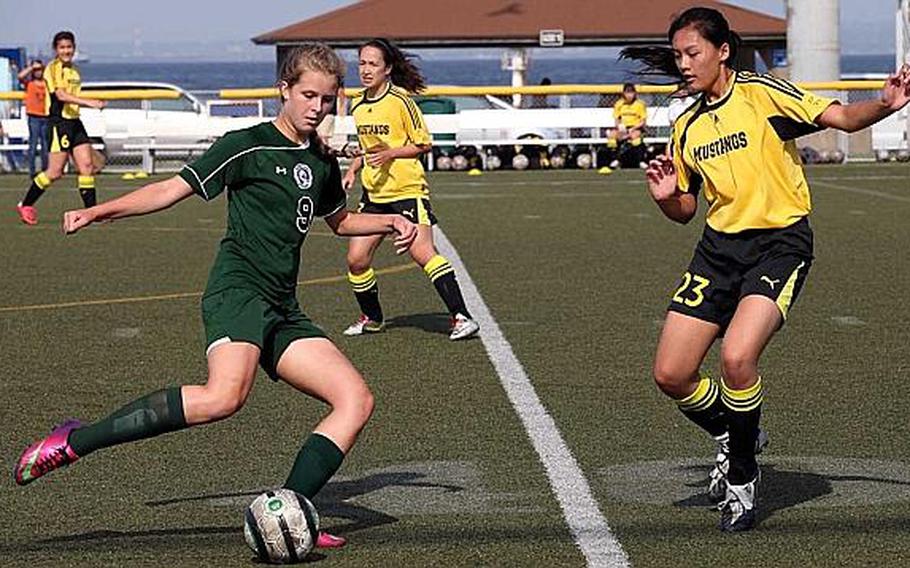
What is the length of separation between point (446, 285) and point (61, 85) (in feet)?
33.4

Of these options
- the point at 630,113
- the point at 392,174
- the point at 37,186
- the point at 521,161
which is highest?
the point at 392,174

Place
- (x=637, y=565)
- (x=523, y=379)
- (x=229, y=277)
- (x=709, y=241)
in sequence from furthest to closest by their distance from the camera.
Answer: (x=523, y=379), (x=709, y=241), (x=229, y=277), (x=637, y=565)

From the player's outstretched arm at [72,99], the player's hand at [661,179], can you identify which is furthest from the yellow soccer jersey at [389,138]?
the player's outstretched arm at [72,99]

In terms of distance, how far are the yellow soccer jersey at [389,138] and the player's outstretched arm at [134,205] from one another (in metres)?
5.74

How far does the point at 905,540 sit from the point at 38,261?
1196 cm

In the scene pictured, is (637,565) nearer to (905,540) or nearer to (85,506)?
(905,540)

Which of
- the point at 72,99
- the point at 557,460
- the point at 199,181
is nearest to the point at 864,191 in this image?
the point at 72,99

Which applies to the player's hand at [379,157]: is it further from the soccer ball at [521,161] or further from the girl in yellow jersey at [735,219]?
the soccer ball at [521,161]

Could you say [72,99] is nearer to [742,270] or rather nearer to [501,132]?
[501,132]

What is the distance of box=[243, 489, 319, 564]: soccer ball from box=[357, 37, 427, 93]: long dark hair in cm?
598

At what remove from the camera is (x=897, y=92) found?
22.2 ft

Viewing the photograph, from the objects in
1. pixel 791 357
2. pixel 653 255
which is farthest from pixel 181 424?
pixel 653 255

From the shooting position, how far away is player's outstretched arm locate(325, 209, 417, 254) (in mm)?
7176

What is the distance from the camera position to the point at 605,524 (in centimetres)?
698
